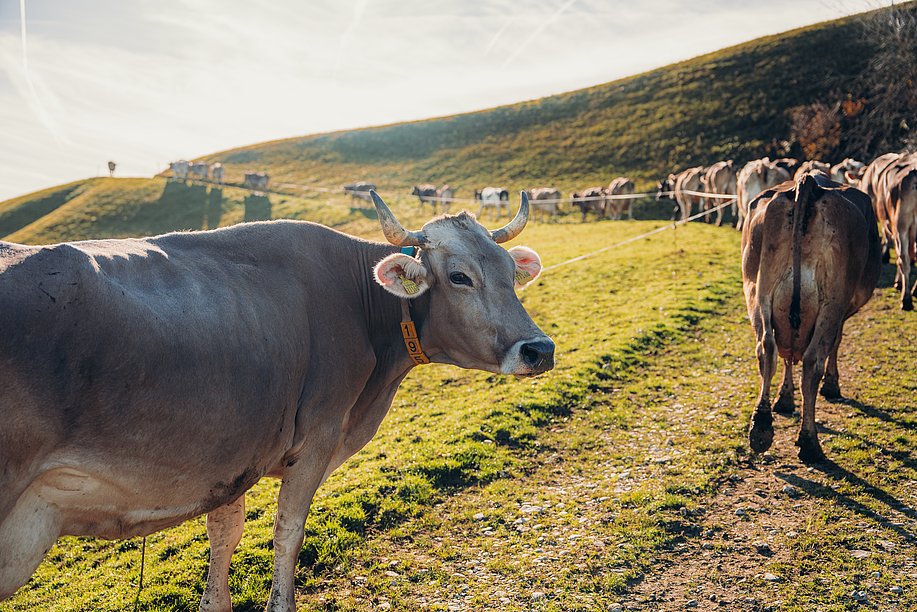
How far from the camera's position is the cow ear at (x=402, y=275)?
5082 mm

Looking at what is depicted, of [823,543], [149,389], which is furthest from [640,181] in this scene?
[149,389]

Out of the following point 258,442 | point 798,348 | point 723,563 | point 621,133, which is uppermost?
point 621,133

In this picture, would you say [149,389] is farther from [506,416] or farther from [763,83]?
[763,83]

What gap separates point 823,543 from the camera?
6.16 m

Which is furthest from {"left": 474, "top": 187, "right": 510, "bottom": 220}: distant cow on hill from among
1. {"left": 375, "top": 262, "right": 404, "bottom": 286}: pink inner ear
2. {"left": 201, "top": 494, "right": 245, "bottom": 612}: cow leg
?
{"left": 201, "top": 494, "right": 245, "bottom": 612}: cow leg

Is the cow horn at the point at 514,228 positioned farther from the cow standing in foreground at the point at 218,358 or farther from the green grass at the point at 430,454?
the green grass at the point at 430,454

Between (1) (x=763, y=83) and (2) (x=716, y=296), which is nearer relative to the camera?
(2) (x=716, y=296)

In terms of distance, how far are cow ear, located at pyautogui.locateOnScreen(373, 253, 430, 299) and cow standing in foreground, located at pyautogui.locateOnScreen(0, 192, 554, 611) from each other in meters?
0.02

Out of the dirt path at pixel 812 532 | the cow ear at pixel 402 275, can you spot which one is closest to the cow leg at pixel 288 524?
the cow ear at pixel 402 275

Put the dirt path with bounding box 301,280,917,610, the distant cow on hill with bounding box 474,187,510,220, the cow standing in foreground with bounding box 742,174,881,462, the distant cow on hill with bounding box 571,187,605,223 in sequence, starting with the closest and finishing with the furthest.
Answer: the dirt path with bounding box 301,280,917,610
the cow standing in foreground with bounding box 742,174,881,462
the distant cow on hill with bounding box 571,187,605,223
the distant cow on hill with bounding box 474,187,510,220

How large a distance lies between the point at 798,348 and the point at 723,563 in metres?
3.36

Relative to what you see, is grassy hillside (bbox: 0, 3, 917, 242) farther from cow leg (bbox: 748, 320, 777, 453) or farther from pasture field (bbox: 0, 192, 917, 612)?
cow leg (bbox: 748, 320, 777, 453)

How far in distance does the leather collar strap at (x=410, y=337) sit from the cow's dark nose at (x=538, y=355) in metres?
0.92

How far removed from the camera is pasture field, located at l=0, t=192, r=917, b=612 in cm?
578
